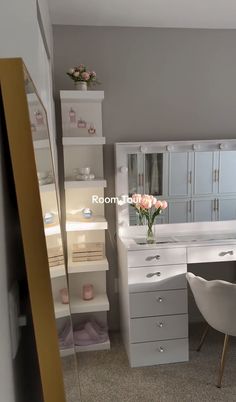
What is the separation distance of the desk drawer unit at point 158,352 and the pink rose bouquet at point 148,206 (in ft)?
2.47

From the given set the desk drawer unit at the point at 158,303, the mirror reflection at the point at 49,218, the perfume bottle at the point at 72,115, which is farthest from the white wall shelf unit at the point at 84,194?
the mirror reflection at the point at 49,218

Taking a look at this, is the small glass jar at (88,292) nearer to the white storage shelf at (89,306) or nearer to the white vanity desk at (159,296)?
the white storage shelf at (89,306)

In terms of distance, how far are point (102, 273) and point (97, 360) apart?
2.20 ft

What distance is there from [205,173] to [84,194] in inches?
41.8

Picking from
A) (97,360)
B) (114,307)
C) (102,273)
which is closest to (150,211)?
(102,273)

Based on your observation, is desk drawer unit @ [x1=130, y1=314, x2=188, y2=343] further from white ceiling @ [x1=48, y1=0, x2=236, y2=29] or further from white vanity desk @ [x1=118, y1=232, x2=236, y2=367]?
white ceiling @ [x1=48, y1=0, x2=236, y2=29]

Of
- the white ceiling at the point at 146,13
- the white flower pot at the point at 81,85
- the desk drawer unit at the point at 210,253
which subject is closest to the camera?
the white ceiling at the point at 146,13

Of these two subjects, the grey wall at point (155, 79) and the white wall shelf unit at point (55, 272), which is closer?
the white wall shelf unit at point (55, 272)

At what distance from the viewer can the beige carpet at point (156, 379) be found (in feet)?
7.38

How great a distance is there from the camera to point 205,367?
2547mm

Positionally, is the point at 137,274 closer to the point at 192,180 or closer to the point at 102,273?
the point at 102,273

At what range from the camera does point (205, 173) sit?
3.10 meters

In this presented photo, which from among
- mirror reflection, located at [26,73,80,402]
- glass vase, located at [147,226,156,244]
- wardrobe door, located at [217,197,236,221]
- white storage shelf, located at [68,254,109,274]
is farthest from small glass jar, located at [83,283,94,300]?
mirror reflection, located at [26,73,80,402]

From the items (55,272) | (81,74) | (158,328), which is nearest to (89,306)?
(158,328)
